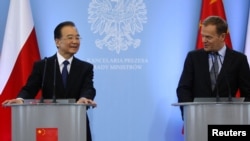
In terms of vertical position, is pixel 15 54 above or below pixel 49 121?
above

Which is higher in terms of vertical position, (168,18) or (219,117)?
(168,18)

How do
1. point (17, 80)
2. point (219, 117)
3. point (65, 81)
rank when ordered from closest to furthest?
point (219, 117), point (65, 81), point (17, 80)

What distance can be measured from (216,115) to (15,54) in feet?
8.62

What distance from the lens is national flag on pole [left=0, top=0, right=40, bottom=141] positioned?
16.8 feet

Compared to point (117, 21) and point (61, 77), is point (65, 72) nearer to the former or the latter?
point (61, 77)

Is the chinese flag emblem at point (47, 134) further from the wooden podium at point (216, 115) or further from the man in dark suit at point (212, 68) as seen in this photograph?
the man in dark suit at point (212, 68)

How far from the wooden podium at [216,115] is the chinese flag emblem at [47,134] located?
34.1 inches

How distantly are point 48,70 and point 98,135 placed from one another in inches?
59.6

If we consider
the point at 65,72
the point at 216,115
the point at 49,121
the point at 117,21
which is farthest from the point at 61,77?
the point at 117,21

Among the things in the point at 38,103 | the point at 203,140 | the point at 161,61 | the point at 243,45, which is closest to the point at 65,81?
the point at 38,103

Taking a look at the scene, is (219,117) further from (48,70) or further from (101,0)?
(101,0)

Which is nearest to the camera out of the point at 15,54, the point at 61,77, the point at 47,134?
the point at 47,134

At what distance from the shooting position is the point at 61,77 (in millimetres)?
3961

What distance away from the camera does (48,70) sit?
4.00 meters
